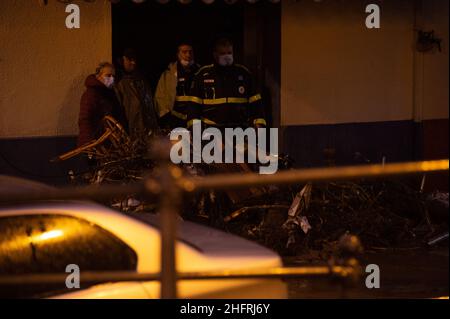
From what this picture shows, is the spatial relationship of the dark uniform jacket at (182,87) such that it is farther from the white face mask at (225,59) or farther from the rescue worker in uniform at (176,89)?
the white face mask at (225,59)

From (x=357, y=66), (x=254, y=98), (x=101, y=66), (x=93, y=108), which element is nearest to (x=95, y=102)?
(x=93, y=108)

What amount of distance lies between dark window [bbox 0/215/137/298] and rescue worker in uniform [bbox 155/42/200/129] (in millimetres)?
5434

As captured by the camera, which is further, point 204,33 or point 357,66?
point 357,66

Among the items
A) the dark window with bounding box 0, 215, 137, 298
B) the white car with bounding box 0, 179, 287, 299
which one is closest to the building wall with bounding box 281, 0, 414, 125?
the white car with bounding box 0, 179, 287, 299

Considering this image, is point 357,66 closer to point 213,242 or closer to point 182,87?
point 182,87

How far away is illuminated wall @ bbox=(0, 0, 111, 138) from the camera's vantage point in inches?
412

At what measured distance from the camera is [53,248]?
508cm

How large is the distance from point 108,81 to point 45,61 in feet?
2.52

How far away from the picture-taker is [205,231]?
579cm

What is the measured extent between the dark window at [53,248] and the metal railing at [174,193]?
1.83 ft

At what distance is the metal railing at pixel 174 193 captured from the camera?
13.2 ft

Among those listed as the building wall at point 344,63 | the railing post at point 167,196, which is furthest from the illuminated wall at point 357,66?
the railing post at point 167,196

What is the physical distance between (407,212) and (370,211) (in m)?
0.82
